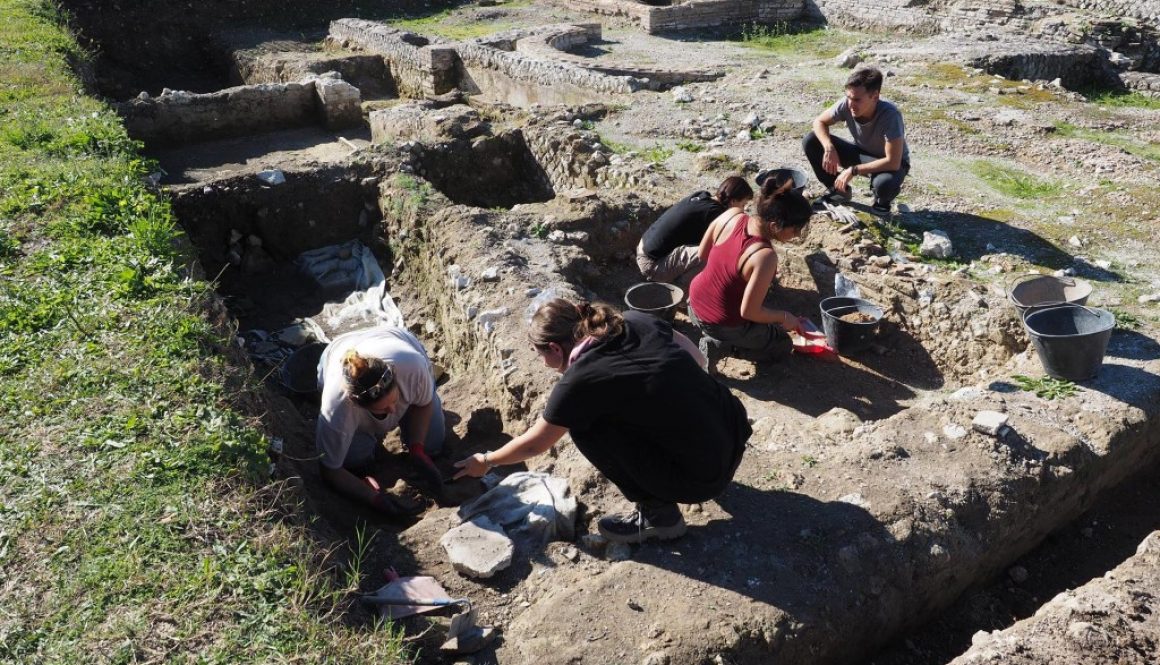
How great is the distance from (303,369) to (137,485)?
307 cm

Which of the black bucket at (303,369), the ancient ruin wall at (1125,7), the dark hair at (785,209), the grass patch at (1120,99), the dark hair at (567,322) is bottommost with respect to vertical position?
the black bucket at (303,369)

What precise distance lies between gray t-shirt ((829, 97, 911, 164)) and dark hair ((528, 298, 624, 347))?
456 cm

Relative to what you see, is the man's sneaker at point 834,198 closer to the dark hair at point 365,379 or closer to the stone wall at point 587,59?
the dark hair at point 365,379

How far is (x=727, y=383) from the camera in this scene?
6.27 meters

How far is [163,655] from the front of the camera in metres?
2.96

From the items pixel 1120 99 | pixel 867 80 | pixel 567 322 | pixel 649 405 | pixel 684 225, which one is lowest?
pixel 1120 99

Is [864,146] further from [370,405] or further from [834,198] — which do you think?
[370,405]

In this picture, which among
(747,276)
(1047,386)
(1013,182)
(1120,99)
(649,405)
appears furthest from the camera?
(1120,99)

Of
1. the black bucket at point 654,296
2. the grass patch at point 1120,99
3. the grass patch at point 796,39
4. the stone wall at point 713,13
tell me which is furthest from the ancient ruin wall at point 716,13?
the black bucket at point 654,296

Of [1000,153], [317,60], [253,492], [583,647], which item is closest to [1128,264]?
[1000,153]

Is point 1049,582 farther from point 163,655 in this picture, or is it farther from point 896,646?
point 163,655

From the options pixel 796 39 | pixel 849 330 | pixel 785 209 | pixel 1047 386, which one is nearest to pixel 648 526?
pixel 785 209

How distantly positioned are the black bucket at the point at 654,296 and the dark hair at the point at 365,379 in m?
2.49

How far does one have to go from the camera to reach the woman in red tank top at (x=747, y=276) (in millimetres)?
5352
